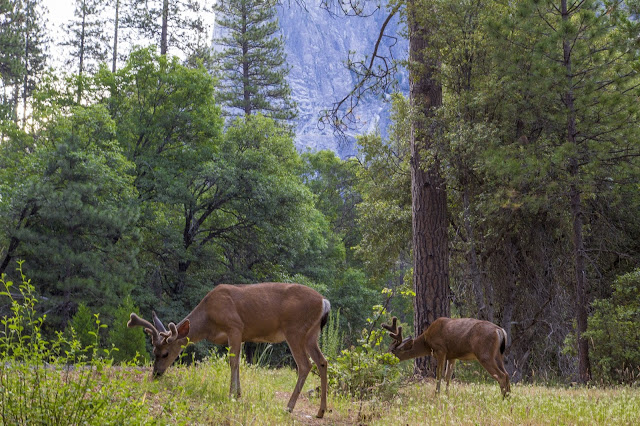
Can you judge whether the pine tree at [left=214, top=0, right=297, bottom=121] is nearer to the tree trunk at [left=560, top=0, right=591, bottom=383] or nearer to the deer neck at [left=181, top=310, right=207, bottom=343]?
the tree trunk at [left=560, top=0, right=591, bottom=383]

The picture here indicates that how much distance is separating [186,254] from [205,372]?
1727 centimetres

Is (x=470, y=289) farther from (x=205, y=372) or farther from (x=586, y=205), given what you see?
(x=205, y=372)

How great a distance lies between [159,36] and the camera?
34.3 metres

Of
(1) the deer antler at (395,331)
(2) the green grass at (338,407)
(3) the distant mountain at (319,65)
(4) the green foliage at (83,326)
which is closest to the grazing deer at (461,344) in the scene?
(1) the deer antler at (395,331)

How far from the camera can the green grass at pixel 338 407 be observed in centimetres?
529

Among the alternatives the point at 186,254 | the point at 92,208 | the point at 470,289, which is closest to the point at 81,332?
the point at 92,208

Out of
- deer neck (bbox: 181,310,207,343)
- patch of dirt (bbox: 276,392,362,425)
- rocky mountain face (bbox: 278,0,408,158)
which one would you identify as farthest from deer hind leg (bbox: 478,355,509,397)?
rocky mountain face (bbox: 278,0,408,158)

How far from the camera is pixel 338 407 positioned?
6879 millimetres

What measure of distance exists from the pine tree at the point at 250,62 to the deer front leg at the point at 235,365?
33.0 metres

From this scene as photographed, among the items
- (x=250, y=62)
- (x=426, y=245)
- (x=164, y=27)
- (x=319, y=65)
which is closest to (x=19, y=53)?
(x=164, y=27)

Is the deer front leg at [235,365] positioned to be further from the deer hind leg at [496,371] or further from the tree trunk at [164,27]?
the tree trunk at [164,27]

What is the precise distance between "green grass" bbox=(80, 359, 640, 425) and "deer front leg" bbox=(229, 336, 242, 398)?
0.10 m

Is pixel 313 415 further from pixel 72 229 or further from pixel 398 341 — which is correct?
pixel 72 229

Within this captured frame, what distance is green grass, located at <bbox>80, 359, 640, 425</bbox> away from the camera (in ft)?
17.4
